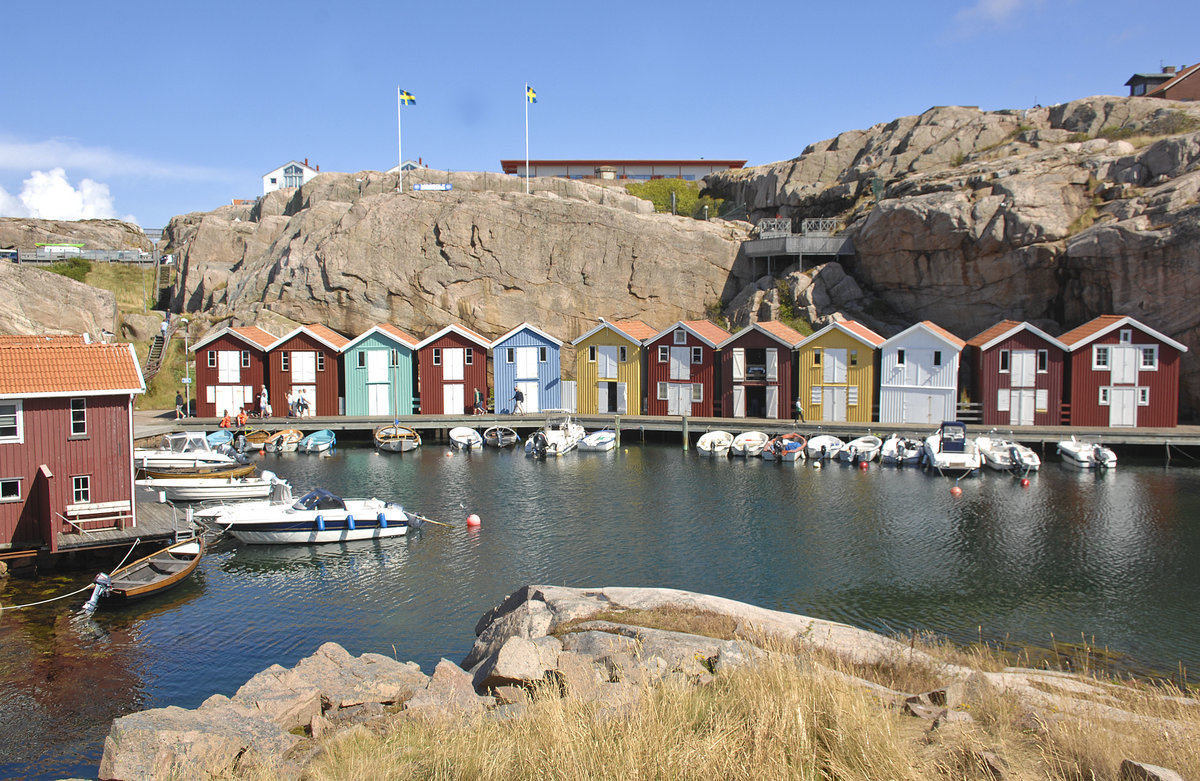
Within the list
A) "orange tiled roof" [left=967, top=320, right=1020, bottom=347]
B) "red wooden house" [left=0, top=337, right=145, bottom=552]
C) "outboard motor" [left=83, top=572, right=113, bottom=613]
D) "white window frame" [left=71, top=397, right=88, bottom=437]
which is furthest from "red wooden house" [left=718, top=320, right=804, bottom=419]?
"outboard motor" [left=83, top=572, right=113, bottom=613]

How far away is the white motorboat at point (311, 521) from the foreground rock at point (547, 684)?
44.4ft

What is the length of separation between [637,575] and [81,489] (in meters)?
18.2

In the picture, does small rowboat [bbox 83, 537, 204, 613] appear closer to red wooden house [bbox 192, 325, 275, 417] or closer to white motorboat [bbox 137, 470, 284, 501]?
white motorboat [bbox 137, 470, 284, 501]

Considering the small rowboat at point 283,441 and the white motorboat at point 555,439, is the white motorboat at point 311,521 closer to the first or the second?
the white motorboat at point 555,439

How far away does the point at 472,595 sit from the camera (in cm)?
2338

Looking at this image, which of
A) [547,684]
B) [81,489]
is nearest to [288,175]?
[81,489]

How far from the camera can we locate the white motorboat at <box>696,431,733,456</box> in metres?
47.1

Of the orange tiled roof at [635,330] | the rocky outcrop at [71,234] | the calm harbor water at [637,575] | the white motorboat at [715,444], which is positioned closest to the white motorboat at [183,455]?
the calm harbor water at [637,575]

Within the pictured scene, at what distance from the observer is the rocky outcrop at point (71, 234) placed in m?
80.9

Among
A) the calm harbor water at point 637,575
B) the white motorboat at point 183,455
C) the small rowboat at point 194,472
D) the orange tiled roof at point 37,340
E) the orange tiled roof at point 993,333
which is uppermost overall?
the orange tiled roof at point 993,333

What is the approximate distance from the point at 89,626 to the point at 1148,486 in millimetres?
42578

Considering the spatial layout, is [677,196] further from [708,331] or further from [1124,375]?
[1124,375]

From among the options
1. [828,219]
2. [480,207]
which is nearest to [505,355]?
[480,207]

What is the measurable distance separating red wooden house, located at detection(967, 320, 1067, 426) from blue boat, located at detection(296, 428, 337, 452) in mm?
39709
